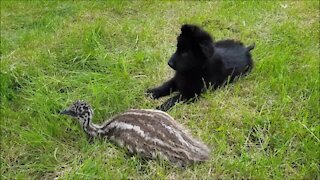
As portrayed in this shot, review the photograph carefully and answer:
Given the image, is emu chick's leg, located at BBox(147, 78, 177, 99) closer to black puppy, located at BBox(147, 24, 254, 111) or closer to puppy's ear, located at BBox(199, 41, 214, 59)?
black puppy, located at BBox(147, 24, 254, 111)

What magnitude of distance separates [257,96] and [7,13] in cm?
343

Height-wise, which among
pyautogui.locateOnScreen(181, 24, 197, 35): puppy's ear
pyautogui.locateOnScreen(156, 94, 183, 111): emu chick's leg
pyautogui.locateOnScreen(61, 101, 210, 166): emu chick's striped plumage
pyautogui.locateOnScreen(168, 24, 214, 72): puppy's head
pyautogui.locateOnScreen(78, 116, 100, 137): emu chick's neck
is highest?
pyautogui.locateOnScreen(181, 24, 197, 35): puppy's ear

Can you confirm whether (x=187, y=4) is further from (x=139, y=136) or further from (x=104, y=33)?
(x=139, y=136)

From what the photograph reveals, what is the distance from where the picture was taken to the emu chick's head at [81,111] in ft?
13.0

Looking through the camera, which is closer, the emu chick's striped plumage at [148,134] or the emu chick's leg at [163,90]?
the emu chick's striped plumage at [148,134]

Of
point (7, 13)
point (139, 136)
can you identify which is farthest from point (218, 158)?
point (7, 13)

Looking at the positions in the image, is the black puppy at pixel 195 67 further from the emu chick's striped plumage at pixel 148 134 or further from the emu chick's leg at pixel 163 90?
the emu chick's striped plumage at pixel 148 134

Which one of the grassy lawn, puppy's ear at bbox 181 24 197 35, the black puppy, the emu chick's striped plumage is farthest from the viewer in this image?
the black puppy

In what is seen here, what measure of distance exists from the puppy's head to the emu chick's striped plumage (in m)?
0.80

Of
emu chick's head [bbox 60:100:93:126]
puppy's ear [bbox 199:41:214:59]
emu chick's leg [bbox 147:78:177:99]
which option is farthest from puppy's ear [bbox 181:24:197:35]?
emu chick's head [bbox 60:100:93:126]

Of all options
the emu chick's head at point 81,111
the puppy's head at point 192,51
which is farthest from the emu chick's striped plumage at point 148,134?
the puppy's head at point 192,51

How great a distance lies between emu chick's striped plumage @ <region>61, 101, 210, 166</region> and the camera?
353cm

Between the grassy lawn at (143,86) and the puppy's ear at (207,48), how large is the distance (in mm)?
351

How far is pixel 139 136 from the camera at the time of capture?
12.1 ft
